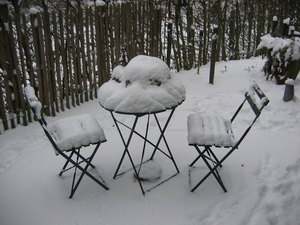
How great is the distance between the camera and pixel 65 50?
4.68m

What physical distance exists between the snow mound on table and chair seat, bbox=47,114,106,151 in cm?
29

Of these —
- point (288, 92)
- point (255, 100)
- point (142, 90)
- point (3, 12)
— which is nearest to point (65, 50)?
point (3, 12)

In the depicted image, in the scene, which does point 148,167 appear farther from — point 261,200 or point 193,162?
point 261,200

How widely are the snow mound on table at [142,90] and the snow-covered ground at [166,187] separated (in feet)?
3.10

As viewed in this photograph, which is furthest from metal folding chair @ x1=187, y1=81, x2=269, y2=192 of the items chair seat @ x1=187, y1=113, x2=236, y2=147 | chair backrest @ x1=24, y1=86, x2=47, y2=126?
chair backrest @ x1=24, y1=86, x2=47, y2=126

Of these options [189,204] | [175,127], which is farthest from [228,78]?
[189,204]

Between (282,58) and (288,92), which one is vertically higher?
(282,58)

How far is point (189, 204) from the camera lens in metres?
2.80

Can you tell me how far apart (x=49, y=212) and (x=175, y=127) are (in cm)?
225

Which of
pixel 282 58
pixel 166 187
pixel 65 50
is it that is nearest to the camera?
pixel 166 187

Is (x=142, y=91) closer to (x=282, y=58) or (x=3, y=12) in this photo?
(x=3, y=12)

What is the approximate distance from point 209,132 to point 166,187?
2.50 ft

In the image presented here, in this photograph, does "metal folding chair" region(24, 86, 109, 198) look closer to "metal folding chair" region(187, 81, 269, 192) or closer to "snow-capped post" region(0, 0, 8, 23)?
"metal folding chair" region(187, 81, 269, 192)

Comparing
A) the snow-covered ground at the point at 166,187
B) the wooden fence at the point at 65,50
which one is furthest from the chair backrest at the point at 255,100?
the wooden fence at the point at 65,50
